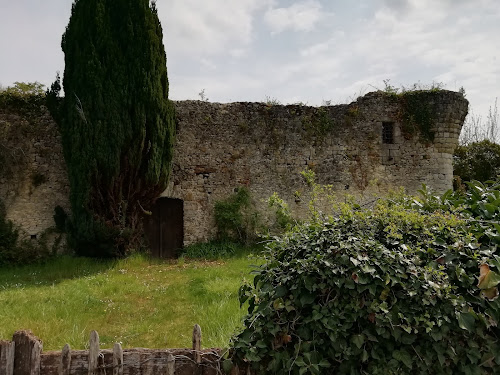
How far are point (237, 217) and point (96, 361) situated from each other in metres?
8.18

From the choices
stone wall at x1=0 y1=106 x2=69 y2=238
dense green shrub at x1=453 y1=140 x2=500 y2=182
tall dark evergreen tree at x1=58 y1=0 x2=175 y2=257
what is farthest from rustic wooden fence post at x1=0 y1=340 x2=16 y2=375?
dense green shrub at x1=453 y1=140 x2=500 y2=182

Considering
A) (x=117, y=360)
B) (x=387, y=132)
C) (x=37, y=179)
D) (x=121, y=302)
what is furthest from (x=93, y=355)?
(x=387, y=132)

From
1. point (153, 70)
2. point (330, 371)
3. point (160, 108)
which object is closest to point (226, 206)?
point (160, 108)

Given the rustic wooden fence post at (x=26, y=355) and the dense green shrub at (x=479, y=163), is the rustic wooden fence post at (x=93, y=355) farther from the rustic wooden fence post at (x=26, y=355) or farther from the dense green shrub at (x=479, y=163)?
the dense green shrub at (x=479, y=163)

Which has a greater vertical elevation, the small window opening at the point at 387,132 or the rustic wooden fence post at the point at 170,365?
the small window opening at the point at 387,132

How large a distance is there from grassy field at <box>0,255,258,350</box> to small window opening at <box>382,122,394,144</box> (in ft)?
19.7

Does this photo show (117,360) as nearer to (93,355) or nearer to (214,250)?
(93,355)

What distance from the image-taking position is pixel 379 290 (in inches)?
105

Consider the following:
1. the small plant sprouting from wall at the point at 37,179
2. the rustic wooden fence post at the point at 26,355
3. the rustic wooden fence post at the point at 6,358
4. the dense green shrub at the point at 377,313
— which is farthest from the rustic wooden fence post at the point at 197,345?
the small plant sprouting from wall at the point at 37,179

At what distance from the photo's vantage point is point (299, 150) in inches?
456

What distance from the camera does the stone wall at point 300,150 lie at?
11.0 m

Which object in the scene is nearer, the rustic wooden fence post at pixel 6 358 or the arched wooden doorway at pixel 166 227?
the rustic wooden fence post at pixel 6 358

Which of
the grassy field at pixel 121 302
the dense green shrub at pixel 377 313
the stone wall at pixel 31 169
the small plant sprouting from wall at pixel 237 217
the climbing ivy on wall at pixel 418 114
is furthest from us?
the climbing ivy on wall at pixel 418 114

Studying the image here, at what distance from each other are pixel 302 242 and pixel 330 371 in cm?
92
